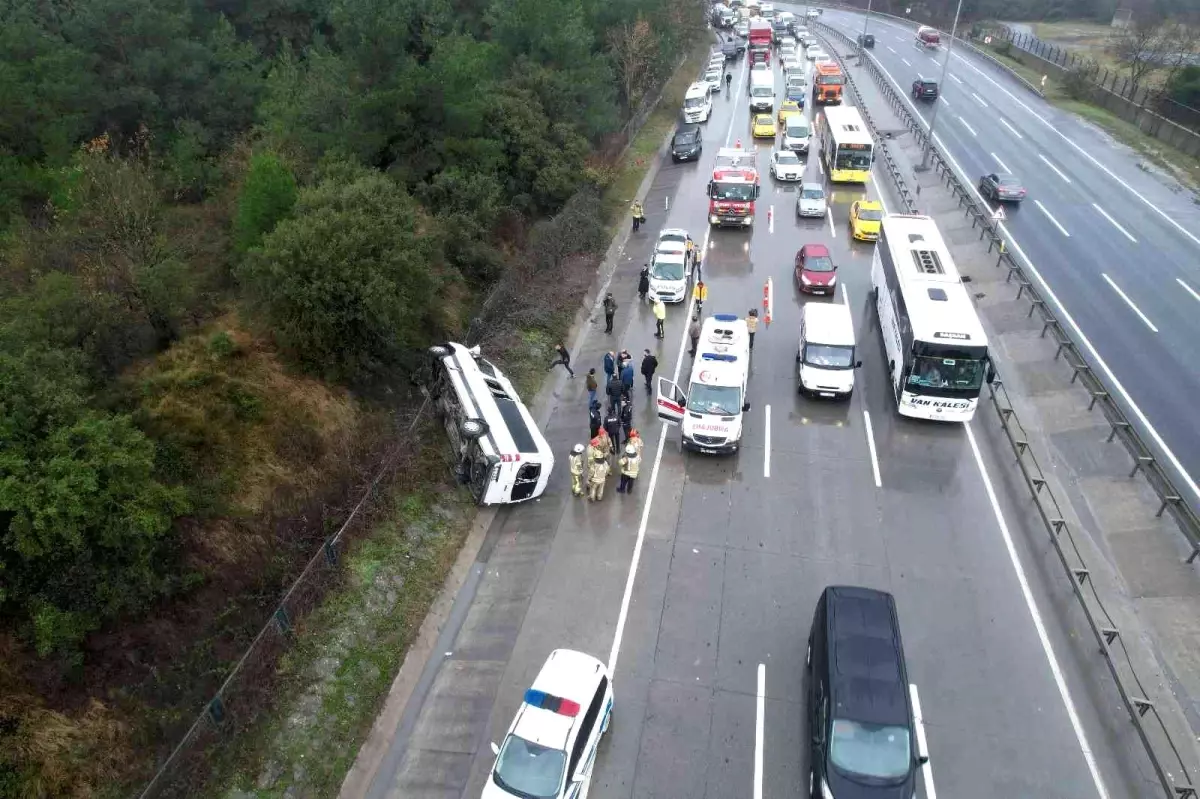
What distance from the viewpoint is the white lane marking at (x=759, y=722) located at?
11584mm

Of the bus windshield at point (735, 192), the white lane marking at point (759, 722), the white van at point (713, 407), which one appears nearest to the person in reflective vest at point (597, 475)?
the white van at point (713, 407)

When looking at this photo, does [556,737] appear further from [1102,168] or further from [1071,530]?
[1102,168]

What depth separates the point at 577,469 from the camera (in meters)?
17.2

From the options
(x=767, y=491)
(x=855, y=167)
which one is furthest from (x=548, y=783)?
(x=855, y=167)

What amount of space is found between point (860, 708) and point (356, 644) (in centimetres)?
907

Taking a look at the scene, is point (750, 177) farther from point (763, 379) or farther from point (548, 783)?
point (548, 783)

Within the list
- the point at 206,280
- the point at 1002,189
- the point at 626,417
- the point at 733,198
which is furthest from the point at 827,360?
the point at 1002,189

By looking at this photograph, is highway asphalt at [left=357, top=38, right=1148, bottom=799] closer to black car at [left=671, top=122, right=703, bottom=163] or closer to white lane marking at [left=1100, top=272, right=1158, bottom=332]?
white lane marking at [left=1100, top=272, right=1158, bottom=332]

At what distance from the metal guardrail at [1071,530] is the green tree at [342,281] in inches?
636

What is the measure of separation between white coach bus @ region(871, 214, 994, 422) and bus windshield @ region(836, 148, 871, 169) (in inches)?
650

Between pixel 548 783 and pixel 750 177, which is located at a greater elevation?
pixel 750 177

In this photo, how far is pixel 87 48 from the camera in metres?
26.3

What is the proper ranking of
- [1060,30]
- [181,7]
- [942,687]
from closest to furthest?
[942,687] < [181,7] < [1060,30]

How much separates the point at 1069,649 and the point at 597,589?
9125 millimetres
